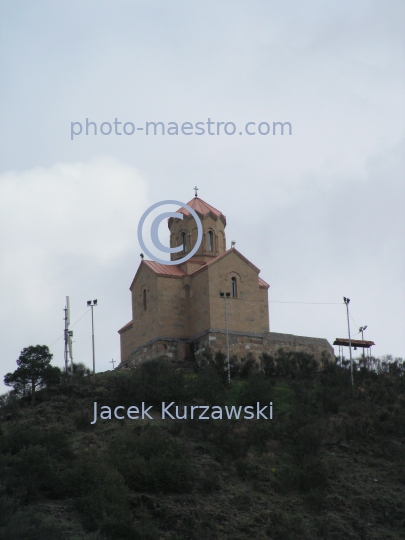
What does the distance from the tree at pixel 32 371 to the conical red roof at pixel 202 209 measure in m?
8.98

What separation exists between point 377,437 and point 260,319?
8628mm

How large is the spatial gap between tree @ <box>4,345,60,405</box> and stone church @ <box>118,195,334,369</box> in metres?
4.48

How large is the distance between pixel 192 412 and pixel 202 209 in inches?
437

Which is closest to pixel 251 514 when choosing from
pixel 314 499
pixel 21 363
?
pixel 314 499

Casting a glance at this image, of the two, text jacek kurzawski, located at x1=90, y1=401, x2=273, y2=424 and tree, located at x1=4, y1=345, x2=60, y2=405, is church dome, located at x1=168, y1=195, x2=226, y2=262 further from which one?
text jacek kurzawski, located at x1=90, y1=401, x2=273, y2=424

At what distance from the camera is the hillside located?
26672mm

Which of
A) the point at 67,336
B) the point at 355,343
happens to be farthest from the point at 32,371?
the point at 355,343

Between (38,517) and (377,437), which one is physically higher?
(377,437)

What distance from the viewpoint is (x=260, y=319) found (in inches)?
1601

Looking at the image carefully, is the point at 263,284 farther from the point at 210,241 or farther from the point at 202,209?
the point at 202,209

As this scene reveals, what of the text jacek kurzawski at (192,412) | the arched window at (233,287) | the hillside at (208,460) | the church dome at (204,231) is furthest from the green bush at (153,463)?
the church dome at (204,231)

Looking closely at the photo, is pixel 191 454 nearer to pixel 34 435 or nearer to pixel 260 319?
pixel 34 435

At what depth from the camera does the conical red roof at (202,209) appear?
1658 inches

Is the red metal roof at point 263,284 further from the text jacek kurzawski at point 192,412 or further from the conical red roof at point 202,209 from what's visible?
the text jacek kurzawski at point 192,412
